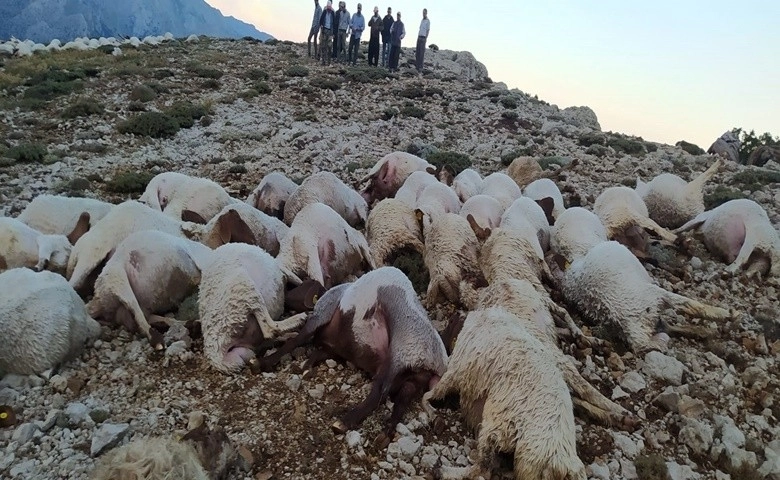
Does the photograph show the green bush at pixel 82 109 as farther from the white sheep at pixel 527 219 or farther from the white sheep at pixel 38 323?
the white sheep at pixel 527 219

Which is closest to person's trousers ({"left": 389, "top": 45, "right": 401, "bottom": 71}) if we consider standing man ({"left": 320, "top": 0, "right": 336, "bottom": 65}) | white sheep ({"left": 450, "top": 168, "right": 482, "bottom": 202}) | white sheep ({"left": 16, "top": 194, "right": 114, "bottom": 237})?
standing man ({"left": 320, "top": 0, "right": 336, "bottom": 65})

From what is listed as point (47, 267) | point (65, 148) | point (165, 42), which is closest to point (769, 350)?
point (47, 267)

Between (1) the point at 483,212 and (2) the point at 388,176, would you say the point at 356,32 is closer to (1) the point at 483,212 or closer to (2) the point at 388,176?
(2) the point at 388,176

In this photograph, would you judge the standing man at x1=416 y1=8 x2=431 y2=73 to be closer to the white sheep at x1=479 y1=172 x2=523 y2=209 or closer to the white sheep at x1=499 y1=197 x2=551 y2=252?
the white sheep at x1=479 y1=172 x2=523 y2=209

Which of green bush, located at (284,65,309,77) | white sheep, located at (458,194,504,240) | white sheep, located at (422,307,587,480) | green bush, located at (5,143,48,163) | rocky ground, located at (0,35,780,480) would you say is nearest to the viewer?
white sheep, located at (422,307,587,480)

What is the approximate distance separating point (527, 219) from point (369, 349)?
3456 millimetres

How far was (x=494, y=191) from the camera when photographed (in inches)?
339

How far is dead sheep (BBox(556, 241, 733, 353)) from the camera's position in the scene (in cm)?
517

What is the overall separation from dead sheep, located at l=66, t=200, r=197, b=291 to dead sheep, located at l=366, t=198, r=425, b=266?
2566 mm

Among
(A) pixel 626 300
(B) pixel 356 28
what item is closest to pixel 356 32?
(B) pixel 356 28

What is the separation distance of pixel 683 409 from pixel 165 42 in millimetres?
35140

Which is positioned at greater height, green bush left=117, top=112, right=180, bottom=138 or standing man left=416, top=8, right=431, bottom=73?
standing man left=416, top=8, right=431, bottom=73

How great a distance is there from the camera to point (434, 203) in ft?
24.9

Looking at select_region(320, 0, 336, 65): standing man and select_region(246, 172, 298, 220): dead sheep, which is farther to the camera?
select_region(320, 0, 336, 65): standing man
